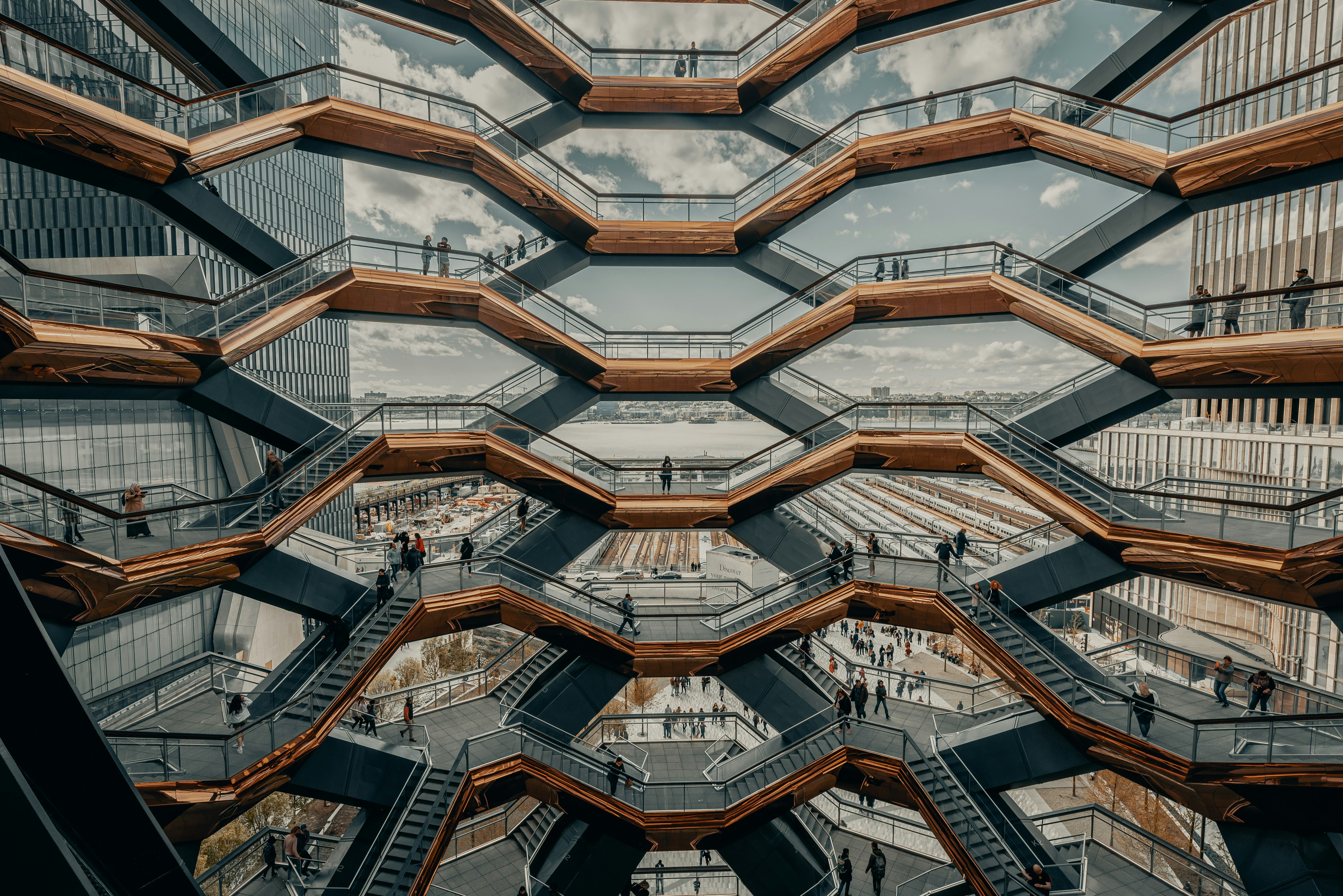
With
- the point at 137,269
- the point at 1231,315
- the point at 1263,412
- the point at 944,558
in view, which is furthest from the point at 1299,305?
the point at 137,269

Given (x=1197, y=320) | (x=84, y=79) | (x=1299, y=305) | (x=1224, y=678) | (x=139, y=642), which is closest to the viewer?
(x=84, y=79)

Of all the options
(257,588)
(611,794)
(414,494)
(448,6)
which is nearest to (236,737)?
(257,588)

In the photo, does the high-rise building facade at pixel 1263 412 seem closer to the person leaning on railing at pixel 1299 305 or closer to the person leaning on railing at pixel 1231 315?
the person leaning on railing at pixel 1231 315

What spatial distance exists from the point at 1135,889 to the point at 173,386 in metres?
25.6

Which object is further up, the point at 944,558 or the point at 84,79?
the point at 84,79

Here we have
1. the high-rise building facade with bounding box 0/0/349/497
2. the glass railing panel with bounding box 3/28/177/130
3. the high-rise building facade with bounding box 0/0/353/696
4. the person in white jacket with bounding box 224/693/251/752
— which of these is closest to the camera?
the glass railing panel with bounding box 3/28/177/130

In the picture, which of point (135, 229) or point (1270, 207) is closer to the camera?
point (135, 229)

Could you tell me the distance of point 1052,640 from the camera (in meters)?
15.1

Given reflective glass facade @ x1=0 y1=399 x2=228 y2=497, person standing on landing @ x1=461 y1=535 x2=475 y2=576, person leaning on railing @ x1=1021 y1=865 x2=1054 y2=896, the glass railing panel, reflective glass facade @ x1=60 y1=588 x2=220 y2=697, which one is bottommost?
person leaning on railing @ x1=1021 y1=865 x2=1054 y2=896

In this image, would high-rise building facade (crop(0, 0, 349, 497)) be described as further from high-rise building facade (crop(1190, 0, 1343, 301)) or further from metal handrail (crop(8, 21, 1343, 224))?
high-rise building facade (crop(1190, 0, 1343, 301))

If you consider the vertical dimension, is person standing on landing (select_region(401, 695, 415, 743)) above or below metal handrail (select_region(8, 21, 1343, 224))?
below

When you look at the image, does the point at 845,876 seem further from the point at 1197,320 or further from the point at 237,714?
the point at 1197,320

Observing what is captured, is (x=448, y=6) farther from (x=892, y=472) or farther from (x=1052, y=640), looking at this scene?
(x=1052, y=640)

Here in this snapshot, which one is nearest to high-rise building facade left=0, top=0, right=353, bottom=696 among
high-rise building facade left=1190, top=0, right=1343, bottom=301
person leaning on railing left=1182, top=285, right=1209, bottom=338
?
person leaning on railing left=1182, top=285, right=1209, bottom=338
